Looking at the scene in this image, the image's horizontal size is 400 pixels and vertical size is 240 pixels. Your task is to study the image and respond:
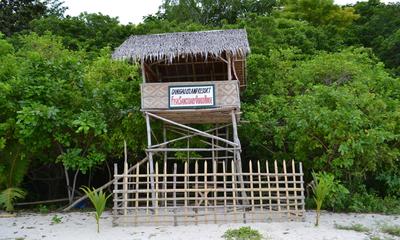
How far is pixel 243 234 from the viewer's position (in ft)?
23.7

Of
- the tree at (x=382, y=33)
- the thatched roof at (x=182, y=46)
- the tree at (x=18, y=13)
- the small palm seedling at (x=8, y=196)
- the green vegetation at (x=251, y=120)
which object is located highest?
the tree at (x=18, y=13)

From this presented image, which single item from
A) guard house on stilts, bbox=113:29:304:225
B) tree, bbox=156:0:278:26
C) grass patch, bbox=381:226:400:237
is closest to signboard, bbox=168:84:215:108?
guard house on stilts, bbox=113:29:304:225

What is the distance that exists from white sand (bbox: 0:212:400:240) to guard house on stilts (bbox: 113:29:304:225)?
0.40m

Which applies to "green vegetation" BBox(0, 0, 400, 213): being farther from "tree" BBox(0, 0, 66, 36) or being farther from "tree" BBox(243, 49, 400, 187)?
"tree" BBox(0, 0, 66, 36)

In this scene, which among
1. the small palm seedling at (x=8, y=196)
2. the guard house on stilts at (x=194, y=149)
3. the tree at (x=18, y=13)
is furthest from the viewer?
the tree at (x=18, y=13)

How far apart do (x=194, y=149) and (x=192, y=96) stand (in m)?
1.29

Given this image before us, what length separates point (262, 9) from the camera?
25.9 metres

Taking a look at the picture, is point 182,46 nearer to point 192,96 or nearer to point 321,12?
point 192,96

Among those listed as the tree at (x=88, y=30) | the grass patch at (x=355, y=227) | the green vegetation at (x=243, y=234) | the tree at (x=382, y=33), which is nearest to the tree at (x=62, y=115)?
the green vegetation at (x=243, y=234)

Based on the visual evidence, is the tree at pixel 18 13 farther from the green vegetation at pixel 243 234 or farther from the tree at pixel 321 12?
the green vegetation at pixel 243 234

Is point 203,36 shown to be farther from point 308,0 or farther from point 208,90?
point 308,0

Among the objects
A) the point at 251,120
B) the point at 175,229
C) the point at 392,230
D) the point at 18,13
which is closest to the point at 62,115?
the point at 175,229

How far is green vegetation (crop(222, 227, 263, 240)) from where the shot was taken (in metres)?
7.11

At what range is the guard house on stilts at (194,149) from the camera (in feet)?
27.7
